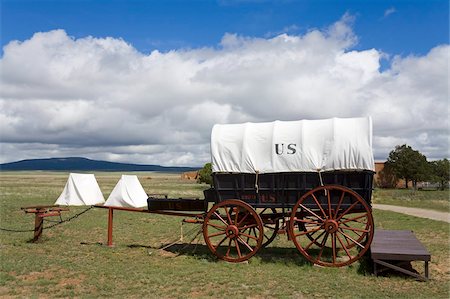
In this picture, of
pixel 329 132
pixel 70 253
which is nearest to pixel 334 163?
pixel 329 132

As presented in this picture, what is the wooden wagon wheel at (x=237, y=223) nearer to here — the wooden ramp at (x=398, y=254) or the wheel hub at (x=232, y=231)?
the wheel hub at (x=232, y=231)

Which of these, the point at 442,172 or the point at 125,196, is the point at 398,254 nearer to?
the point at 125,196

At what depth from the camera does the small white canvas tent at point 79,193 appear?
30.4m

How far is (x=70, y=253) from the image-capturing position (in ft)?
41.4

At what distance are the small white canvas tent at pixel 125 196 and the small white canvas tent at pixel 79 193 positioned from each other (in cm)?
409

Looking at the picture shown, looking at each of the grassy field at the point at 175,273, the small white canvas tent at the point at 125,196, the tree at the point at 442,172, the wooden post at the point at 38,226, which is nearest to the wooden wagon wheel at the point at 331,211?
the grassy field at the point at 175,273

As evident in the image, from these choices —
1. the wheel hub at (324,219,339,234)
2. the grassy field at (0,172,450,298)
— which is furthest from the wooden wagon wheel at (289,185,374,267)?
the grassy field at (0,172,450,298)

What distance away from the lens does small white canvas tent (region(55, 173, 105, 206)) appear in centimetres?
3036

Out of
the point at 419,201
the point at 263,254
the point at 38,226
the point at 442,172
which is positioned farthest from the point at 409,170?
the point at 38,226

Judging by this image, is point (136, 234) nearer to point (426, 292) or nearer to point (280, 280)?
point (280, 280)

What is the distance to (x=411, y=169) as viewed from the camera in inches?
2441

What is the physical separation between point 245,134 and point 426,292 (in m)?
5.82

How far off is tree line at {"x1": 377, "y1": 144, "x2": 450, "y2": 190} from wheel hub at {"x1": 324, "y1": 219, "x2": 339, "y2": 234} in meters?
56.5

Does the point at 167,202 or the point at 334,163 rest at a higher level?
the point at 334,163
